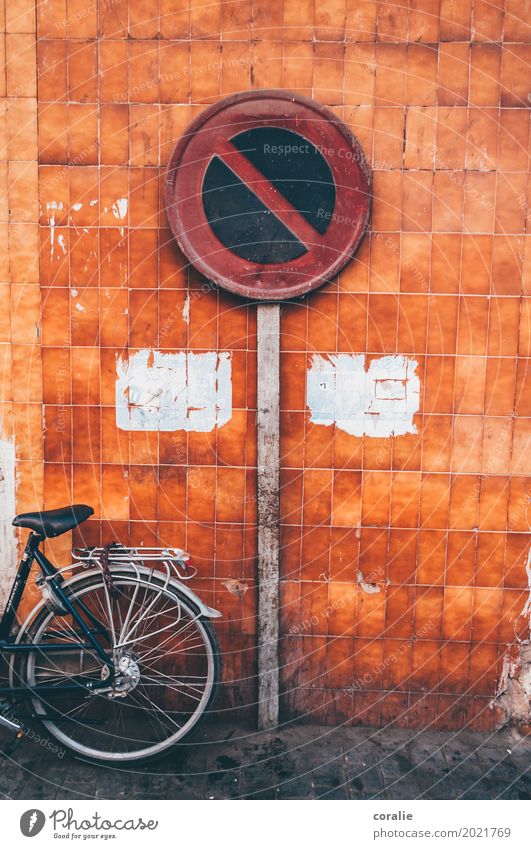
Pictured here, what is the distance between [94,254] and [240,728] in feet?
9.82

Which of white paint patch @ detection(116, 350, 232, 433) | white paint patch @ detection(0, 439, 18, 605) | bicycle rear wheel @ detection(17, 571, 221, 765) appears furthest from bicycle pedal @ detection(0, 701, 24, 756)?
white paint patch @ detection(116, 350, 232, 433)

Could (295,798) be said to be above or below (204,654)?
below

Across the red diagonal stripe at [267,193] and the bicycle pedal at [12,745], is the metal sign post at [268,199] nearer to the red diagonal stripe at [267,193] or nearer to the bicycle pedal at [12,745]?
the red diagonal stripe at [267,193]

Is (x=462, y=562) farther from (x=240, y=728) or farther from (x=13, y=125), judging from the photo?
(x=13, y=125)

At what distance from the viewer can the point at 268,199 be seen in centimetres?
342

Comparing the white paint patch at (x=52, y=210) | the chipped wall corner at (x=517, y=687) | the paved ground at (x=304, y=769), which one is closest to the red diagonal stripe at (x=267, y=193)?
the white paint patch at (x=52, y=210)

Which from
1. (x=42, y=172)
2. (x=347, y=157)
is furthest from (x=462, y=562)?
(x=42, y=172)

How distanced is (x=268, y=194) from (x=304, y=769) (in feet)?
10.7

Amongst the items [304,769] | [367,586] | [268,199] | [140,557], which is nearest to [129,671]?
[140,557]

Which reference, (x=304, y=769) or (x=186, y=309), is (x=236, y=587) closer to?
(x=304, y=769)

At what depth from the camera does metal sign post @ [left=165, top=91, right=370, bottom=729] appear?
11.0 feet

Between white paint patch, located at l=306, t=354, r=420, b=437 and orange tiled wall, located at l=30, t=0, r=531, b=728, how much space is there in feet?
0.24

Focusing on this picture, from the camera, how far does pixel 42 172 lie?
3.50 m

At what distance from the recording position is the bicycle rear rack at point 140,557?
11.3 feet
